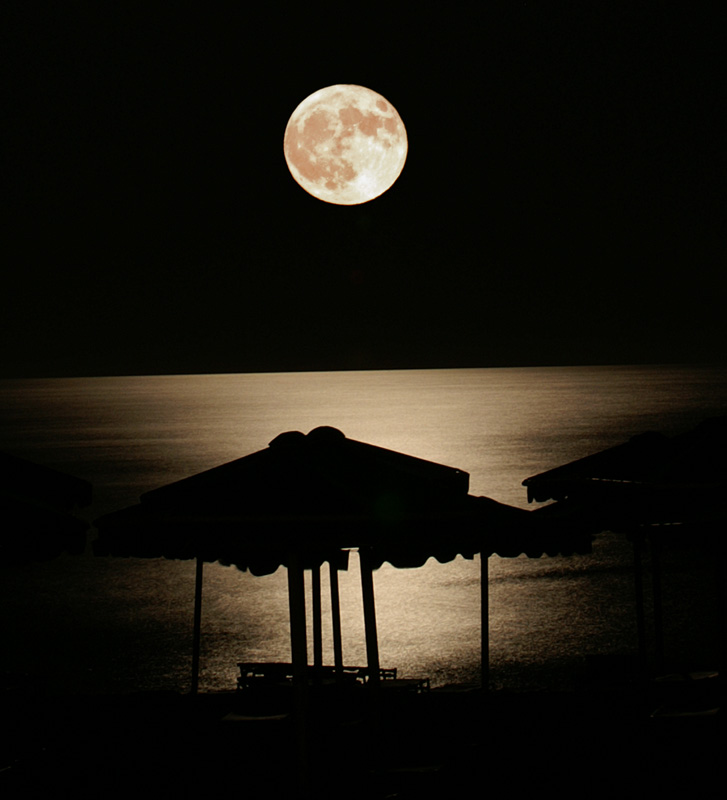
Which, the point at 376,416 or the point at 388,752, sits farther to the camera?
the point at 376,416

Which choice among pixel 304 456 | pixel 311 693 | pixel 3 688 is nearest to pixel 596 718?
pixel 311 693

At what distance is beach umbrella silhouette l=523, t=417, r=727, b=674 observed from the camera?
594 cm

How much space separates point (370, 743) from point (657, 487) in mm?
2114

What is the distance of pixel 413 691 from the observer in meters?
6.77

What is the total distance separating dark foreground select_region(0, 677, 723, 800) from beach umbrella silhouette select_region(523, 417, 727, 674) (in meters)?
0.96

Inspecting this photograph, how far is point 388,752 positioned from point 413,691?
105cm

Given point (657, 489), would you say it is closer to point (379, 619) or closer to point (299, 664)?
point (299, 664)

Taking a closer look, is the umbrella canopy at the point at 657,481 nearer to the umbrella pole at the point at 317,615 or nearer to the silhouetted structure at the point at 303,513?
the silhouetted structure at the point at 303,513

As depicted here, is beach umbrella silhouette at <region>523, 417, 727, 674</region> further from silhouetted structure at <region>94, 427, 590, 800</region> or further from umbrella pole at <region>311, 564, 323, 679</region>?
umbrella pole at <region>311, 564, 323, 679</region>

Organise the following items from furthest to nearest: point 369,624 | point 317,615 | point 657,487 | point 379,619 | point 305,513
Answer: point 379,619, point 317,615, point 657,487, point 369,624, point 305,513

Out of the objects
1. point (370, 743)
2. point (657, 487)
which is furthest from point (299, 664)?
point (657, 487)

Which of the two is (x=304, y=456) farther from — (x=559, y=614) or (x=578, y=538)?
(x=559, y=614)

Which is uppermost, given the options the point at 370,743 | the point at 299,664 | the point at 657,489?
the point at 657,489

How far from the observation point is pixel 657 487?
597 cm
